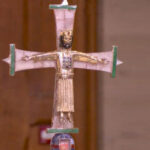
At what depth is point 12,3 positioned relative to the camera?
2.96 m

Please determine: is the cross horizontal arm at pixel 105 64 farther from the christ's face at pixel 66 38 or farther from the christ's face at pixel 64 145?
the christ's face at pixel 64 145

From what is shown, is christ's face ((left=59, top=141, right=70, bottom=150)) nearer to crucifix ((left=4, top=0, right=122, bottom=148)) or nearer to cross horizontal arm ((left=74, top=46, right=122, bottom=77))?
crucifix ((left=4, top=0, right=122, bottom=148))

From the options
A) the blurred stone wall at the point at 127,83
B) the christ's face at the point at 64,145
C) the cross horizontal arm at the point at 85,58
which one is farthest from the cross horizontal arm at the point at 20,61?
the blurred stone wall at the point at 127,83

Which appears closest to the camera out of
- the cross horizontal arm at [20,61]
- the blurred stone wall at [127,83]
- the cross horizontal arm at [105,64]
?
the cross horizontal arm at [20,61]

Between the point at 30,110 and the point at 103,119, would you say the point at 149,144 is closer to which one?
the point at 103,119

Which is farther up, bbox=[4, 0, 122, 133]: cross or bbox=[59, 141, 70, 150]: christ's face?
bbox=[4, 0, 122, 133]: cross

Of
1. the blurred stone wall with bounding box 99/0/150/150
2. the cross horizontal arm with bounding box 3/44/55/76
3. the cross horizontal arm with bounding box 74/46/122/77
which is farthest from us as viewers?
the blurred stone wall with bounding box 99/0/150/150

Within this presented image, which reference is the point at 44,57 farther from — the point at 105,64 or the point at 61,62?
the point at 105,64

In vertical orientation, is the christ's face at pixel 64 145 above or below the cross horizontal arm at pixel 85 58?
below

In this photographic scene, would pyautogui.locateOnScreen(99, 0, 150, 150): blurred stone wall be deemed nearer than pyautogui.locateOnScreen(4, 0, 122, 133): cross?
No

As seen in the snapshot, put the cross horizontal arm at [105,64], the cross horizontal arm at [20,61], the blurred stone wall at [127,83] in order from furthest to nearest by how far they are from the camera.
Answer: the blurred stone wall at [127,83] < the cross horizontal arm at [105,64] < the cross horizontal arm at [20,61]

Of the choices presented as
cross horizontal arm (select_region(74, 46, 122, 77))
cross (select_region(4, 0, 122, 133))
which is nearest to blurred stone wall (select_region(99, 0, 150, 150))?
cross horizontal arm (select_region(74, 46, 122, 77))

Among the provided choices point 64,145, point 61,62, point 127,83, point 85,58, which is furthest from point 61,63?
point 127,83

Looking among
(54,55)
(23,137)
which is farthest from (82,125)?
(54,55)
